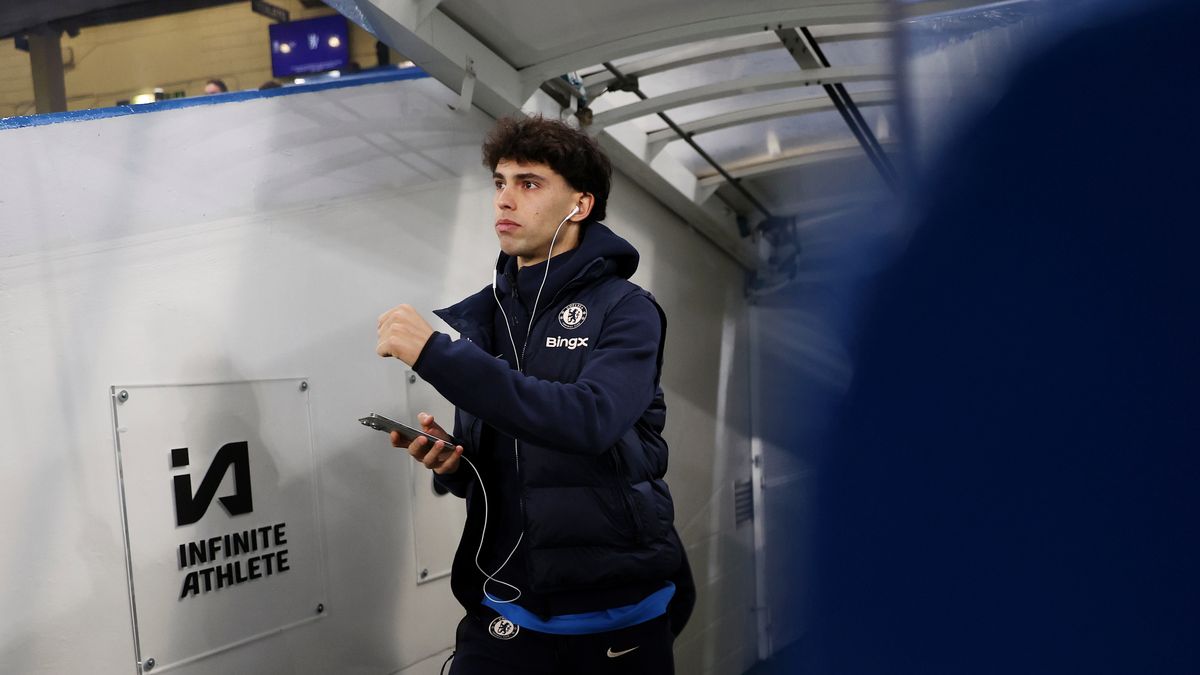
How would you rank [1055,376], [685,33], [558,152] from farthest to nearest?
[685,33] → [558,152] → [1055,376]

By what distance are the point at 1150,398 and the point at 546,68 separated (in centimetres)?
339

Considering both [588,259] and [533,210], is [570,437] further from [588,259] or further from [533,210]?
[533,210]

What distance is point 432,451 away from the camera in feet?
7.27

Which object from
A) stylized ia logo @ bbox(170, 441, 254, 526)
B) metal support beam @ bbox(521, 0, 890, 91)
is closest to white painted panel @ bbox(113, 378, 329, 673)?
stylized ia logo @ bbox(170, 441, 254, 526)

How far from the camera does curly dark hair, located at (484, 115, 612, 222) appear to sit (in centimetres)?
246

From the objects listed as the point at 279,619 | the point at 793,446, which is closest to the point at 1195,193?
the point at 793,446

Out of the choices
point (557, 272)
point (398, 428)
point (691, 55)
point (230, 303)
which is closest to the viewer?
point (398, 428)

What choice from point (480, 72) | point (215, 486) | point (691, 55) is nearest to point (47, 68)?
point (480, 72)

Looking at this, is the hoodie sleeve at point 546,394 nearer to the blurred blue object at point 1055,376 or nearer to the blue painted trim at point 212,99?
the blue painted trim at point 212,99

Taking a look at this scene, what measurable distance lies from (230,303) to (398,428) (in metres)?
0.97

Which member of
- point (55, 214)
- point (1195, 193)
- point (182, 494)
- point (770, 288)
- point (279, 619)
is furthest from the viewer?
point (279, 619)

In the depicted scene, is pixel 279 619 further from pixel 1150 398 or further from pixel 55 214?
pixel 1150 398

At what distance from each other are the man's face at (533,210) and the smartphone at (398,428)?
46 cm

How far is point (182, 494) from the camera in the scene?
2645 millimetres
